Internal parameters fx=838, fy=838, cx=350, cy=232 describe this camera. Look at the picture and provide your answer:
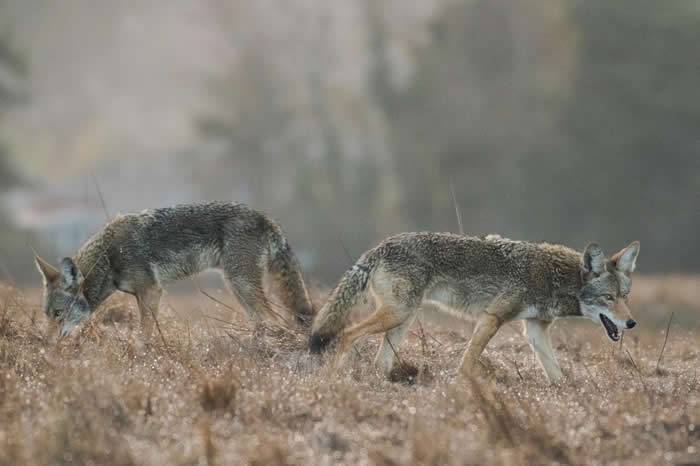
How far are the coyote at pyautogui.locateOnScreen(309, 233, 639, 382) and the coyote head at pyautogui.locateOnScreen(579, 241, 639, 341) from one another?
0.01 metres

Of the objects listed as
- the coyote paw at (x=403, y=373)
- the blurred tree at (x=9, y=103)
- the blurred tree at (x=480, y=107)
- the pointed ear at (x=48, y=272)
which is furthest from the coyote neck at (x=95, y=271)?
the blurred tree at (x=9, y=103)

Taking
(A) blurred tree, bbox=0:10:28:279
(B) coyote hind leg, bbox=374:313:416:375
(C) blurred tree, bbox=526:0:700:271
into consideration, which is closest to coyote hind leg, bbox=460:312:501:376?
(B) coyote hind leg, bbox=374:313:416:375

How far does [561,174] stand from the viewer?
1480 inches

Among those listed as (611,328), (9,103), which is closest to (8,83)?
(9,103)

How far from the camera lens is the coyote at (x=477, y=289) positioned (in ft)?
27.1

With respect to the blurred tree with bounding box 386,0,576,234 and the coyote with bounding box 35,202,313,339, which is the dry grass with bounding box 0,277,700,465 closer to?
the coyote with bounding box 35,202,313,339

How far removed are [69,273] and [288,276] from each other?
102 inches

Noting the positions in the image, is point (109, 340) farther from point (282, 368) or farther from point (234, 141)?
point (234, 141)

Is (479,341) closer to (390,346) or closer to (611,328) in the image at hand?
(390,346)

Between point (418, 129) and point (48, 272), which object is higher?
point (48, 272)

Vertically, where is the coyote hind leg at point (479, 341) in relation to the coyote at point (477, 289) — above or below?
below

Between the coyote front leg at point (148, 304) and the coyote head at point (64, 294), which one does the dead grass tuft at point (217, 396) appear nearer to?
the coyote front leg at point (148, 304)

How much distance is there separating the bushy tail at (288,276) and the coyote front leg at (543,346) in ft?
8.58

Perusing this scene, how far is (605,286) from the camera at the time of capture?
8773mm
